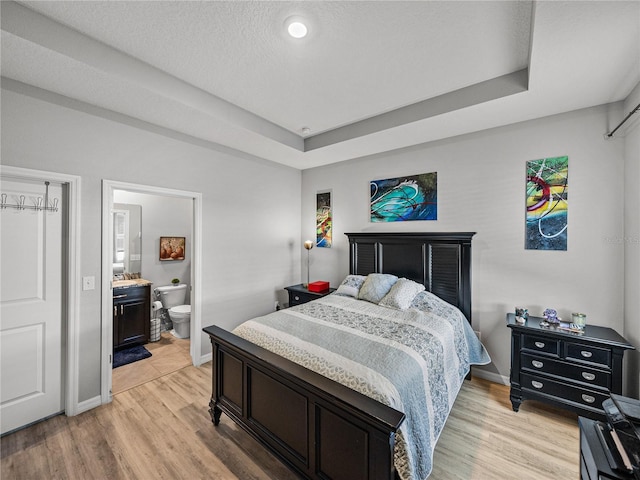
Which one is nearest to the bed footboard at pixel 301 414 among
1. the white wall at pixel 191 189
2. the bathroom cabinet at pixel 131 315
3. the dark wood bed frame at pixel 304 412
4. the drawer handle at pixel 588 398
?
the dark wood bed frame at pixel 304 412

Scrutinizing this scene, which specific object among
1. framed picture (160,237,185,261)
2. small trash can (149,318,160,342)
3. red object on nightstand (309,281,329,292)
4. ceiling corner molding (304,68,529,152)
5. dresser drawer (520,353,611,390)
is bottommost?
small trash can (149,318,160,342)

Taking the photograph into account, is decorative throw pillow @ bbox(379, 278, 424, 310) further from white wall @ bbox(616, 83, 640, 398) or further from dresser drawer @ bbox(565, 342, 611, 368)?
white wall @ bbox(616, 83, 640, 398)

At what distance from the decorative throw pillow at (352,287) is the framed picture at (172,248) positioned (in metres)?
3.06

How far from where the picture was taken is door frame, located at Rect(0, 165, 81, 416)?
7.68 ft

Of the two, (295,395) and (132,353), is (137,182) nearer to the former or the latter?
(132,353)

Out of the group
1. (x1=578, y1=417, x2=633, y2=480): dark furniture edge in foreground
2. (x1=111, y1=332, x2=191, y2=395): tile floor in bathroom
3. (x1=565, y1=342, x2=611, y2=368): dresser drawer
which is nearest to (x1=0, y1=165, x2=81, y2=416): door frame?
(x1=111, y1=332, x2=191, y2=395): tile floor in bathroom

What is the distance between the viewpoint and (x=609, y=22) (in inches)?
59.7

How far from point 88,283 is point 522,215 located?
4.22 metres

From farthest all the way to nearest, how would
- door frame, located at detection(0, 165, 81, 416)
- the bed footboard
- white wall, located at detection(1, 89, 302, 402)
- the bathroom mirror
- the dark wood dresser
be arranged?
the bathroom mirror
door frame, located at detection(0, 165, 81, 416)
white wall, located at detection(1, 89, 302, 402)
the dark wood dresser
the bed footboard

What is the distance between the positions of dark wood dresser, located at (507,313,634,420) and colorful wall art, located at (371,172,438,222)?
153 cm

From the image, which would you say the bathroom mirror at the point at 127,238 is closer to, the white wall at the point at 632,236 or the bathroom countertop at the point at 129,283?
the bathroom countertop at the point at 129,283

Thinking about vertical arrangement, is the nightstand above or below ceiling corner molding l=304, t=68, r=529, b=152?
below

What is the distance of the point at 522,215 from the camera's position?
278 centimetres

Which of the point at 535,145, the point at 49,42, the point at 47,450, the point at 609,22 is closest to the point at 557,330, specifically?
the point at 535,145
